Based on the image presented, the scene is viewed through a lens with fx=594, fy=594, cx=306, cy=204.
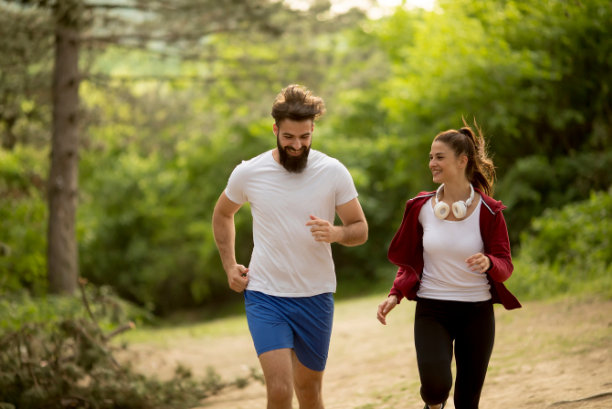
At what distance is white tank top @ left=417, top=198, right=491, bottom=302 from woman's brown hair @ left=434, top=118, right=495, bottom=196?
250 millimetres

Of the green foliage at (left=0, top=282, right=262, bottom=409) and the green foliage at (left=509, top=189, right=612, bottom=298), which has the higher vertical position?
the green foliage at (left=509, top=189, right=612, bottom=298)

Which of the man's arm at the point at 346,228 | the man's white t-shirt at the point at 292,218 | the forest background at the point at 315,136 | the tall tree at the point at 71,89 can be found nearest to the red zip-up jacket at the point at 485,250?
the man's arm at the point at 346,228

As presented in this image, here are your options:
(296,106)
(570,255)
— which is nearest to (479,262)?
(296,106)

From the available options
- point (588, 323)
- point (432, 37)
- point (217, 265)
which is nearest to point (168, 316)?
point (217, 265)

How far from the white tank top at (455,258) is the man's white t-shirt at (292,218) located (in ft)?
1.94

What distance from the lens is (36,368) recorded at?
5.94 m

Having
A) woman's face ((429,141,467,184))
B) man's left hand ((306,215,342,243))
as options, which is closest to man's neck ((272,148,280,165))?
man's left hand ((306,215,342,243))

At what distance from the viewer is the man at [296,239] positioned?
11.8 feet

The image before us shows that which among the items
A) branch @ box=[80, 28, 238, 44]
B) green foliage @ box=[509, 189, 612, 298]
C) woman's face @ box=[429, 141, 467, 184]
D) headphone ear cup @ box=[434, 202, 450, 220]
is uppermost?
branch @ box=[80, 28, 238, 44]

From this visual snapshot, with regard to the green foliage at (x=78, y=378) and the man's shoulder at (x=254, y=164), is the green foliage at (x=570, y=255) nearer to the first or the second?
the green foliage at (x=78, y=378)

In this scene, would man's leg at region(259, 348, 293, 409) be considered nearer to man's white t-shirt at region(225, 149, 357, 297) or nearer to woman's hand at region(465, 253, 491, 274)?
man's white t-shirt at region(225, 149, 357, 297)

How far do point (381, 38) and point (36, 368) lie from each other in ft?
70.9

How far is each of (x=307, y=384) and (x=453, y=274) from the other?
1.14 meters

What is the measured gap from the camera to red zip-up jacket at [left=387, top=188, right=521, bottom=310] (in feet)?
11.1
